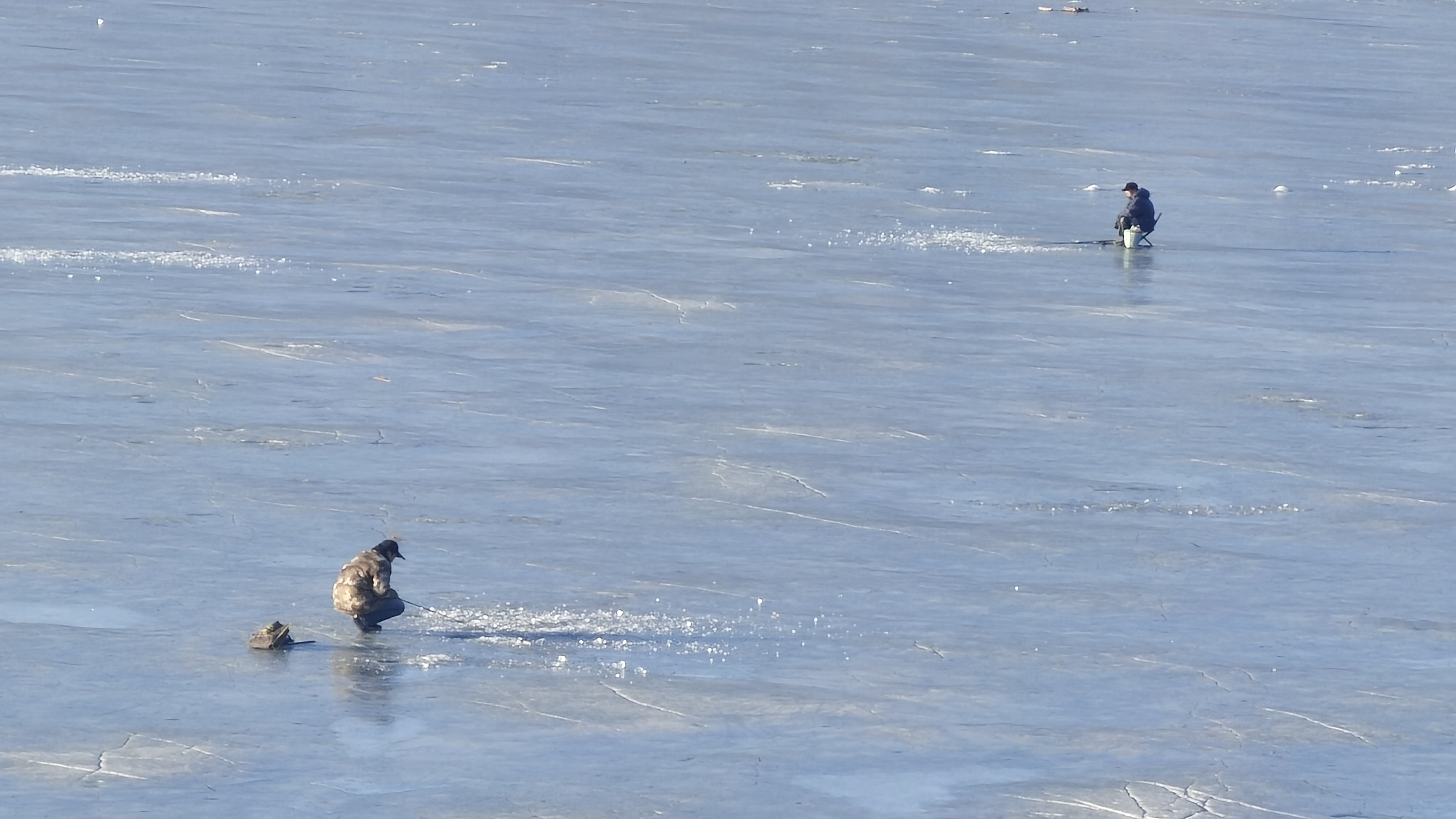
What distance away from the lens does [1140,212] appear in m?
21.1

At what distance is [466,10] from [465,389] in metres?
33.6

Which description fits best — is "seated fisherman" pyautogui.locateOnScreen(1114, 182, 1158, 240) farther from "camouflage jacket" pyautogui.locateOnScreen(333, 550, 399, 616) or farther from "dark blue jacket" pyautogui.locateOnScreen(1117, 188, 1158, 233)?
"camouflage jacket" pyautogui.locateOnScreen(333, 550, 399, 616)

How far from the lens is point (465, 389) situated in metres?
14.6

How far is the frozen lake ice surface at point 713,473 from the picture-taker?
8.63m

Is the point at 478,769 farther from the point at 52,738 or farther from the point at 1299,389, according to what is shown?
the point at 1299,389

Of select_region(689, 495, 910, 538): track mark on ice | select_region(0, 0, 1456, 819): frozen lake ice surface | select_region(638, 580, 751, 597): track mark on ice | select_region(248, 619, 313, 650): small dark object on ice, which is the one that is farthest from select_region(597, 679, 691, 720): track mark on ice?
select_region(689, 495, 910, 538): track mark on ice

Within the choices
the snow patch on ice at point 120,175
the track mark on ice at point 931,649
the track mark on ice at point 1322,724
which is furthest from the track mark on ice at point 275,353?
the snow patch on ice at point 120,175

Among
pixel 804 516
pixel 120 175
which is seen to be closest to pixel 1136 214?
pixel 120 175

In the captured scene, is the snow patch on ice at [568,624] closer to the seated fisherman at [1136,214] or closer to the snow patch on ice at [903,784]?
the snow patch on ice at [903,784]

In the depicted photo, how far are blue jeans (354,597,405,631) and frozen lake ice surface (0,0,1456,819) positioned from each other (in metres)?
0.10

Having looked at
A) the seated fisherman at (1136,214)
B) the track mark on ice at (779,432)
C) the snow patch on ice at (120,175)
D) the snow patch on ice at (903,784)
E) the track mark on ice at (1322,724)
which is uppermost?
the snow patch on ice at (120,175)

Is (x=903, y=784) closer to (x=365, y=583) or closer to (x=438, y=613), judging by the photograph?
(x=365, y=583)

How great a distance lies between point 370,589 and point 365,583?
0.03 metres

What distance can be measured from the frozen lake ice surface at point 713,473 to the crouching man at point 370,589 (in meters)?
0.13
